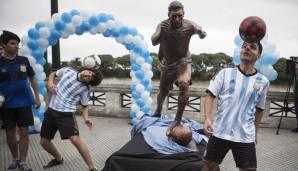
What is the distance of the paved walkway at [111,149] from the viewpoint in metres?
4.88

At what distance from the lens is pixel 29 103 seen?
4.35m

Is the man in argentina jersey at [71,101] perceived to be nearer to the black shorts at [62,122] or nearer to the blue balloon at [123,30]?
the black shorts at [62,122]

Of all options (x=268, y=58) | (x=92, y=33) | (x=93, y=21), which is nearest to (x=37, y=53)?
(x=92, y=33)

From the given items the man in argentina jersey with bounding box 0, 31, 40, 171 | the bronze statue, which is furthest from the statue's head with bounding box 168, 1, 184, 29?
the man in argentina jersey with bounding box 0, 31, 40, 171

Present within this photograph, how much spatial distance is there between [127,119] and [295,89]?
166 inches

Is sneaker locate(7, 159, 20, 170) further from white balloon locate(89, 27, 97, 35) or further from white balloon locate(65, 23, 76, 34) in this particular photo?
white balloon locate(89, 27, 97, 35)

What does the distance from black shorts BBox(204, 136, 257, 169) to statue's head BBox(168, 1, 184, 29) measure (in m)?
1.84

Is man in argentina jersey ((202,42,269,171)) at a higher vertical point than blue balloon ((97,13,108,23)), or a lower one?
lower

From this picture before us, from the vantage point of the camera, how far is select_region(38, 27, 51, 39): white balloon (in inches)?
258

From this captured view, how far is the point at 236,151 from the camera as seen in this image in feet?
9.41

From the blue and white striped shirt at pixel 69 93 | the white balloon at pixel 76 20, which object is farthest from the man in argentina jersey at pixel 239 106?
the white balloon at pixel 76 20

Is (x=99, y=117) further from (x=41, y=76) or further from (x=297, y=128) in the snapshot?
(x=297, y=128)

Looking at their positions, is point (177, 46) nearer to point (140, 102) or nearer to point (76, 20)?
point (76, 20)

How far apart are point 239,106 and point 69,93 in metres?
2.41
